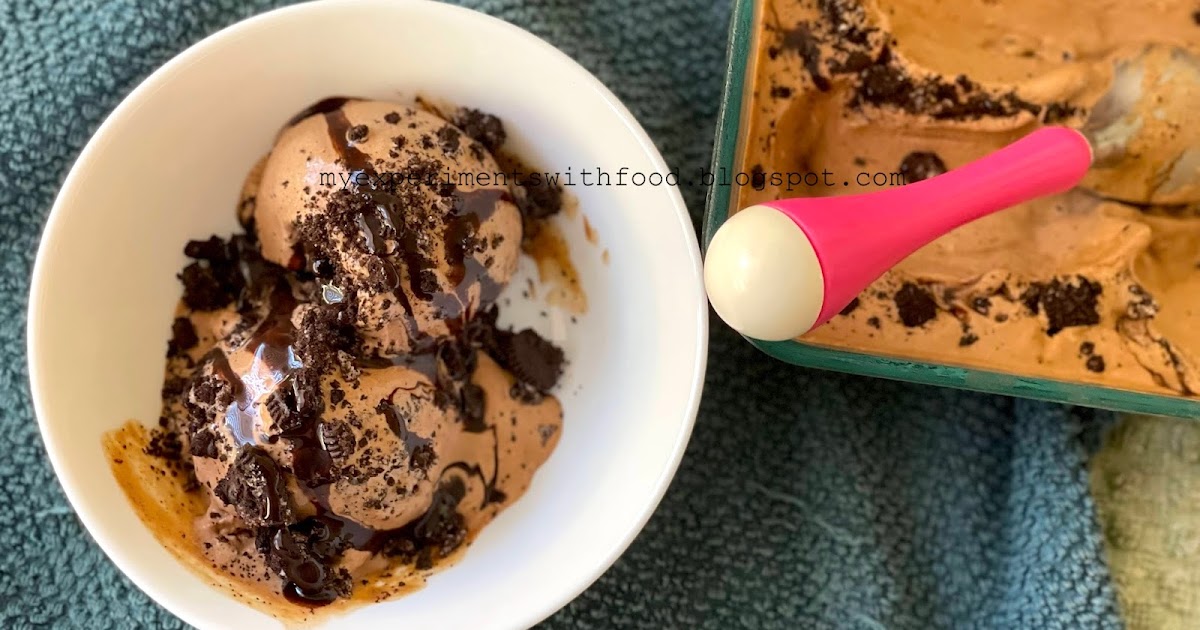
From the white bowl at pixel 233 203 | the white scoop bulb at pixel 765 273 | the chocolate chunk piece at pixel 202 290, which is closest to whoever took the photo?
the white scoop bulb at pixel 765 273

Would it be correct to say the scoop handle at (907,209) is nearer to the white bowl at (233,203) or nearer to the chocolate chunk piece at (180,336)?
the white bowl at (233,203)

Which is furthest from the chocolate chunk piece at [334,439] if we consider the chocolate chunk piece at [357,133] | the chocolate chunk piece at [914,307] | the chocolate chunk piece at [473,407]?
the chocolate chunk piece at [914,307]

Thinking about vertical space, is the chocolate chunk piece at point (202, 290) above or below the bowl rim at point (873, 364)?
below

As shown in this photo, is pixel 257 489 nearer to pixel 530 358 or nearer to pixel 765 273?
pixel 530 358

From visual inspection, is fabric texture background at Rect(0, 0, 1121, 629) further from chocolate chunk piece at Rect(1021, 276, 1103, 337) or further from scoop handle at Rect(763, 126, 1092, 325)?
scoop handle at Rect(763, 126, 1092, 325)

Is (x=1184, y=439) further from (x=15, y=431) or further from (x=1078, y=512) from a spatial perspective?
(x=15, y=431)

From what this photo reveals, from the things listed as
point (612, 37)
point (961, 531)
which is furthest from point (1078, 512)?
point (612, 37)

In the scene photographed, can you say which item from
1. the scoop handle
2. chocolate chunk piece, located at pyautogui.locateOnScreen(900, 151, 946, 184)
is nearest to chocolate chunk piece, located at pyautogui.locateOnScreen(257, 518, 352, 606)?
the scoop handle

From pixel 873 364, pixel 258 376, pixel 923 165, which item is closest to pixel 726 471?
pixel 873 364
